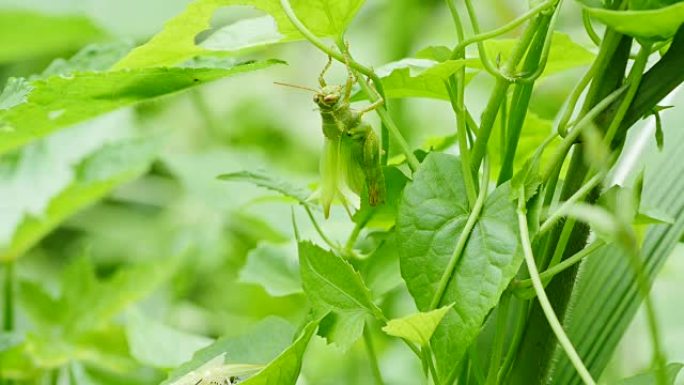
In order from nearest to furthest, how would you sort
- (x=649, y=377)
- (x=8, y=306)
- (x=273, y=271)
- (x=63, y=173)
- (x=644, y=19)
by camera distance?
(x=644, y=19) < (x=649, y=377) < (x=273, y=271) < (x=8, y=306) < (x=63, y=173)

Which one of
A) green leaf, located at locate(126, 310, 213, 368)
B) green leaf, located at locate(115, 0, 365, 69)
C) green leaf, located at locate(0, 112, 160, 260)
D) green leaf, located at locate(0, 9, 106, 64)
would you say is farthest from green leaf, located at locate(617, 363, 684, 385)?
green leaf, located at locate(0, 9, 106, 64)

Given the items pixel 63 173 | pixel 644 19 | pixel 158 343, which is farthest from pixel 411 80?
pixel 63 173

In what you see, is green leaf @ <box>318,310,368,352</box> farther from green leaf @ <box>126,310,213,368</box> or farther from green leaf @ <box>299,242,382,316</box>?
green leaf @ <box>126,310,213,368</box>

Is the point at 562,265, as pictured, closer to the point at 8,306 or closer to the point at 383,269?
the point at 383,269

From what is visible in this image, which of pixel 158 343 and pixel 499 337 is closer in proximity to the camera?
pixel 499 337

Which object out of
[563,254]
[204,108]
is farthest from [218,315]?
[563,254]

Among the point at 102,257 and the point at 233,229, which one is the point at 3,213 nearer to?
the point at 233,229
